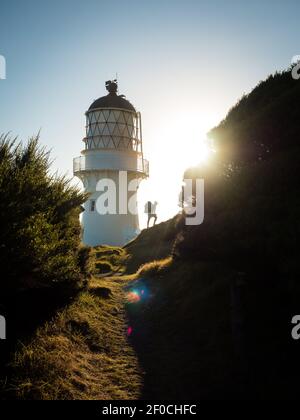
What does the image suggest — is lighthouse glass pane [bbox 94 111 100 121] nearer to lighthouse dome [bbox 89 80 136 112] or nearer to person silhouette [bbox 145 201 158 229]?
A: lighthouse dome [bbox 89 80 136 112]

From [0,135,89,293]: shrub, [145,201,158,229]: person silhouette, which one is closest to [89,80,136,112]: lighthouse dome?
[145,201,158,229]: person silhouette

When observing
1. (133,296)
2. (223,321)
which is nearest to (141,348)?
(223,321)

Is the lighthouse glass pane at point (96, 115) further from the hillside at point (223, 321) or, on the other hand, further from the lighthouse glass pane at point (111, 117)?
the hillside at point (223, 321)

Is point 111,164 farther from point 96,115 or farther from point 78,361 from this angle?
point 78,361

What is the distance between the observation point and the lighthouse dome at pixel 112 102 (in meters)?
38.0

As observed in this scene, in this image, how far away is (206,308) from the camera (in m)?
9.16

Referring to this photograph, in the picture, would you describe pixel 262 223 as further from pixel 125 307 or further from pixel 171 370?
pixel 125 307

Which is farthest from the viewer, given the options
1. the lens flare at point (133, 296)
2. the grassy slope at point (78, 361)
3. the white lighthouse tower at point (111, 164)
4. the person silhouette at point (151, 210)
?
the person silhouette at point (151, 210)

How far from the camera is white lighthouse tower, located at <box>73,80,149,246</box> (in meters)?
37.2

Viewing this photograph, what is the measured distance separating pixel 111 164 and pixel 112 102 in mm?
7544

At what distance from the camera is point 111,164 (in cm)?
3672

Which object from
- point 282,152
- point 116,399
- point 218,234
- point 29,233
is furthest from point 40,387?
point 282,152

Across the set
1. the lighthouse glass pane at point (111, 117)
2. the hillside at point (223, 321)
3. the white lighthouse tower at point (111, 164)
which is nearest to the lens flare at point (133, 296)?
Result: the hillside at point (223, 321)

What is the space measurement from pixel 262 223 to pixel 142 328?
17.9 ft
